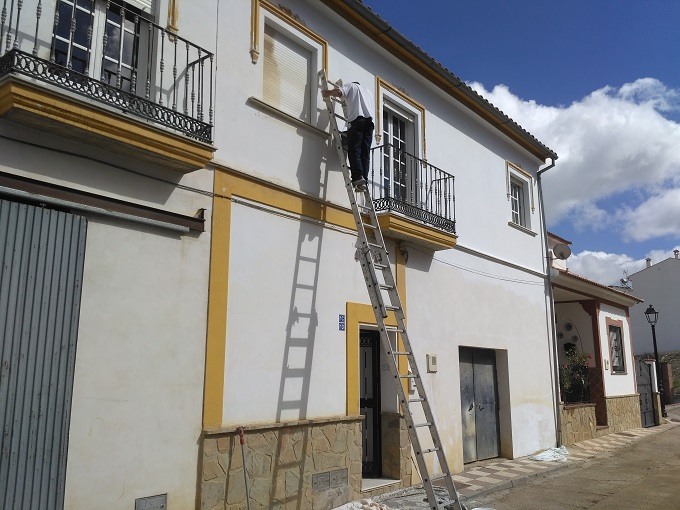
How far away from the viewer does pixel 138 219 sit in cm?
530

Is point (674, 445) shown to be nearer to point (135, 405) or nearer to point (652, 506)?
point (652, 506)

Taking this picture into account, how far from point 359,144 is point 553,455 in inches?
308

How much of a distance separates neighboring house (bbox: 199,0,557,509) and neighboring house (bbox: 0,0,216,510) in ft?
1.33

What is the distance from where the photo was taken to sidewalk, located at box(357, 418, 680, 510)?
7325 mm

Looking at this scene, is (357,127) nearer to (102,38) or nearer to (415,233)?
(415,233)

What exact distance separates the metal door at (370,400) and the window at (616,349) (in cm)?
1065

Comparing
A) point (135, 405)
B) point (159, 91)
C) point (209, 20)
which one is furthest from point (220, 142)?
point (135, 405)

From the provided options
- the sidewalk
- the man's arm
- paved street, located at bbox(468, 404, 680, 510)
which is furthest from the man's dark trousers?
paved street, located at bbox(468, 404, 680, 510)

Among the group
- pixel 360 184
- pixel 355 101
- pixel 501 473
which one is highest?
pixel 355 101

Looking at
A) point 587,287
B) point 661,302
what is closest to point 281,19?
point 587,287

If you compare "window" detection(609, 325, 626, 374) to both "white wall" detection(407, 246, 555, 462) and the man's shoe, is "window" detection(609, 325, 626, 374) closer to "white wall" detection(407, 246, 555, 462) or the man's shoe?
"white wall" detection(407, 246, 555, 462)

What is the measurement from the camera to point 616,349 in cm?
1692

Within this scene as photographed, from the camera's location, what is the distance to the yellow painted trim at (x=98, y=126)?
4.39 m

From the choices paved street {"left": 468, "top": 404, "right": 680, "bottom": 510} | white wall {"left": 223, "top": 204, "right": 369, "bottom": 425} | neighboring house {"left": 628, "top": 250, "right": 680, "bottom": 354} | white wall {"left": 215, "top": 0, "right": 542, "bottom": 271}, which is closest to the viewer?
white wall {"left": 223, "top": 204, "right": 369, "bottom": 425}
